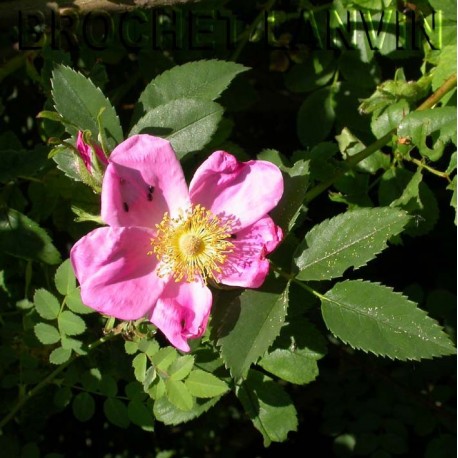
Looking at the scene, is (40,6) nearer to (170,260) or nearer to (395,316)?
(170,260)

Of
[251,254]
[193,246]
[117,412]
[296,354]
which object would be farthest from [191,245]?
[117,412]

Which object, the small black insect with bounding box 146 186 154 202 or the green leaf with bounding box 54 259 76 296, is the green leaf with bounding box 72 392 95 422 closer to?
the green leaf with bounding box 54 259 76 296

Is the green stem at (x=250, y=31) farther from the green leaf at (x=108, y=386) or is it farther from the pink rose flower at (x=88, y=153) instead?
the green leaf at (x=108, y=386)

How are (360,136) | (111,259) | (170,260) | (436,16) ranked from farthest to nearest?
1. (360,136)
2. (436,16)
3. (170,260)
4. (111,259)

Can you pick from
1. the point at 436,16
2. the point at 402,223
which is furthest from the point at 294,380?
the point at 436,16

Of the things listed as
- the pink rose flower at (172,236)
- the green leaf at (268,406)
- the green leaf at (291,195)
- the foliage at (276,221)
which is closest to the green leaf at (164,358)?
the foliage at (276,221)
